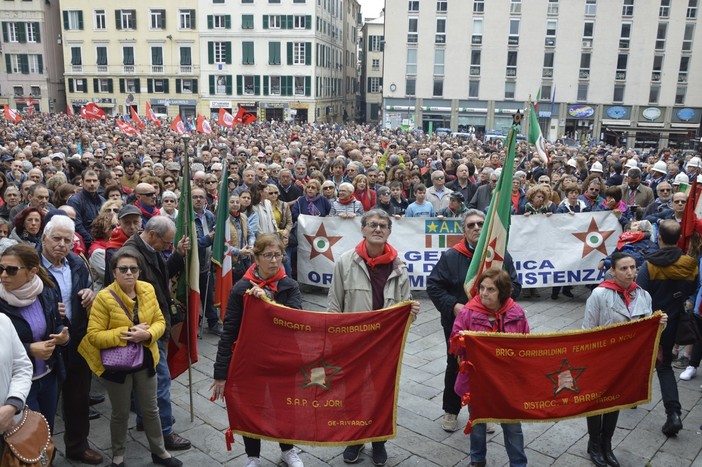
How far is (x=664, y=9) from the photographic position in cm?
5122

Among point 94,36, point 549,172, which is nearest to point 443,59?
point 94,36

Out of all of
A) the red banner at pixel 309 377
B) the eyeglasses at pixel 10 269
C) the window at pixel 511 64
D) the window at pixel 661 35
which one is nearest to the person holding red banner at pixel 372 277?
the red banner at pixel 309 377

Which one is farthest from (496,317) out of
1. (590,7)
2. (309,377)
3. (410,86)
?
(590,7)

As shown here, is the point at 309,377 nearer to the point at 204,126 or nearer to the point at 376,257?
the point at 376,257

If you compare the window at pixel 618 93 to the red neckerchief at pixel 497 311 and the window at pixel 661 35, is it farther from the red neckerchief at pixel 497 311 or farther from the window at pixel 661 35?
the red neckerchief at pixel 497 311

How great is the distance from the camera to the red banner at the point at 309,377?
4207 millimetres

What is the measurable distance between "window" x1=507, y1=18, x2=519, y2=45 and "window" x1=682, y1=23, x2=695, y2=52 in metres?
14.1

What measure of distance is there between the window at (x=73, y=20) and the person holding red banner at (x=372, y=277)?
58614 millimetres

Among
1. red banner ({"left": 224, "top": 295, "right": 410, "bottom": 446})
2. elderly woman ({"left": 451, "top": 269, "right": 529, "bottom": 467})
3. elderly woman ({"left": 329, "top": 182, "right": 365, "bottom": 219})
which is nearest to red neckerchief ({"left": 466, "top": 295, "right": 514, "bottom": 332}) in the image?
elderly woman ({"left": 451, "top": 269, "right": 529, "bottom": 467})

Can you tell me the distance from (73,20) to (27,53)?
18.3ft

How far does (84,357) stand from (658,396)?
17.3 feet

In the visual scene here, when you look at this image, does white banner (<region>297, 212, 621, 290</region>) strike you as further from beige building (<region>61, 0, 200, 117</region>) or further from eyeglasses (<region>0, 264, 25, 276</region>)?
beige building (<region>61, 0, 200, 117</region>)

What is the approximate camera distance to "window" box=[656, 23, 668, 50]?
51.4m

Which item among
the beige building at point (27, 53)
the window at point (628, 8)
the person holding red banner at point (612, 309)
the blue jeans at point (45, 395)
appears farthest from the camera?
the beige building at point (27, 53)
